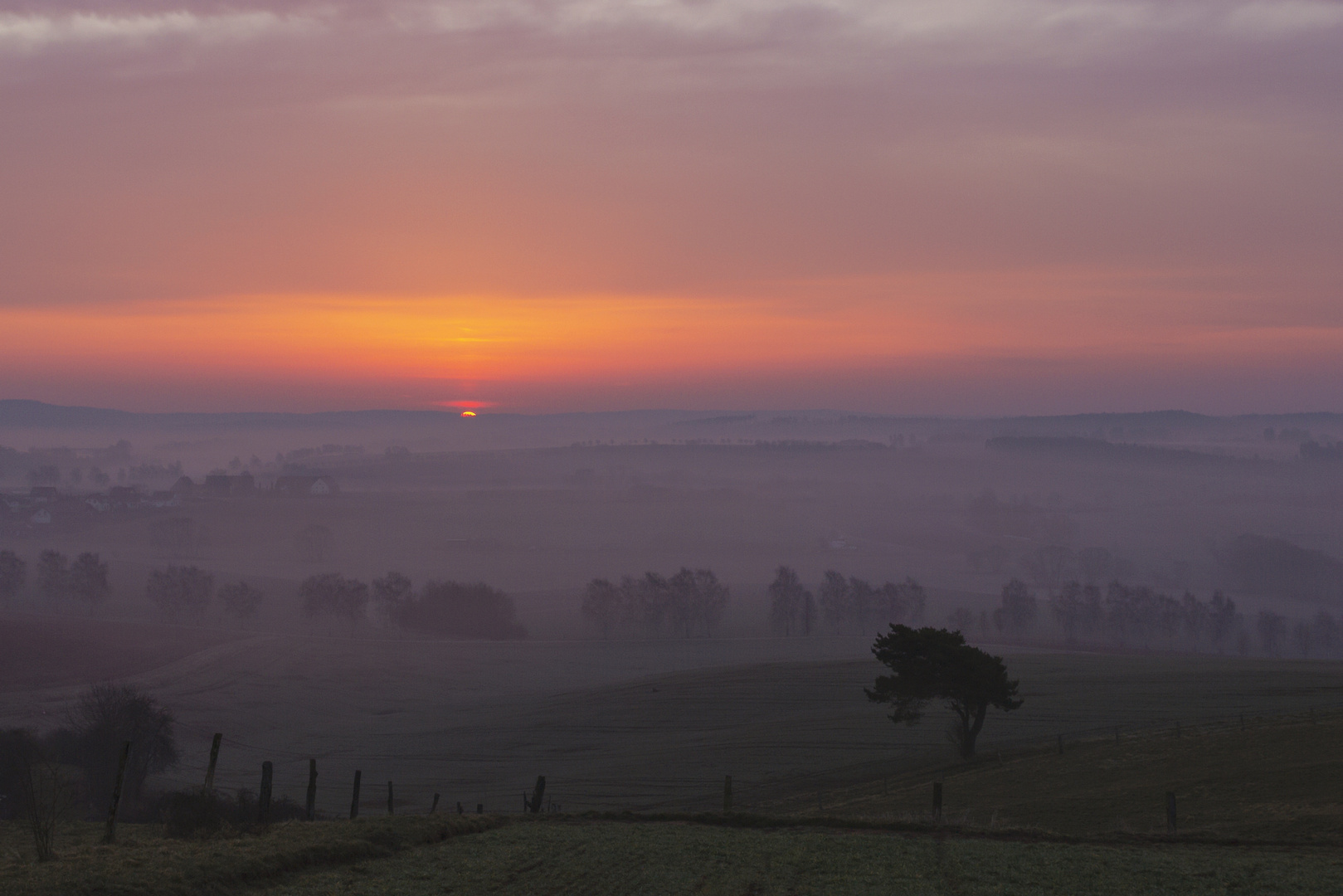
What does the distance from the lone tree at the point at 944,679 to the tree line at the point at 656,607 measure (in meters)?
78.5

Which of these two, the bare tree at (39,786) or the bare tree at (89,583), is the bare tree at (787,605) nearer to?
the bare tree at (89,583)

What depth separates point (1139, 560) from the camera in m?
195

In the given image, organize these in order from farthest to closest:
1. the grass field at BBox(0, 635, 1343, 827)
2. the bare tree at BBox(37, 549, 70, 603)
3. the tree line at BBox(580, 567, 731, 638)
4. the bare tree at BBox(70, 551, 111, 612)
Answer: the tree line at BBox(580, 567, 731, 638) < the bare tree at BBox(37, 549, 70, 603) < the bare tree at BBox(70, 551, 111, 612) < the grass field at BBox(0, 635, 1343, 827)

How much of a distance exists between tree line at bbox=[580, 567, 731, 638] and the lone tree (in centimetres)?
7848

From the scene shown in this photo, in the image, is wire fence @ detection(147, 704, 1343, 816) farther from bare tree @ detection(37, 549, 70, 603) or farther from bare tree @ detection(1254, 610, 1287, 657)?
bare tree @ detection(37, 549, 70, 603)

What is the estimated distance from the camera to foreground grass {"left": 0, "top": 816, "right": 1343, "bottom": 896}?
50.8ft

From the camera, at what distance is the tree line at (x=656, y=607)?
12656 cm

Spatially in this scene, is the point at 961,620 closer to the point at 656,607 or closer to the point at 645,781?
the point at 656,607

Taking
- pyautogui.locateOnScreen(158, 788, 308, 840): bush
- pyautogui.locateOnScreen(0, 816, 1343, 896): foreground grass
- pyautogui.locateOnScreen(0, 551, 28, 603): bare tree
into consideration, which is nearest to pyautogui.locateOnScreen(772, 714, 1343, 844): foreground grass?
pyautogui.locateOnScreen(0, 816, 1343, 896): foreground grass

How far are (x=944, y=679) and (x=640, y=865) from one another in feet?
98.1

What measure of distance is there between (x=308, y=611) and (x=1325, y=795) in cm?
11412

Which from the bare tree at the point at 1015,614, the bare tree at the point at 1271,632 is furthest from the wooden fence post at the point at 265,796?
the bare tree at the point at 1271,632

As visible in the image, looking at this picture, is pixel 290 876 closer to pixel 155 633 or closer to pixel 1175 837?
pixel 1175 837

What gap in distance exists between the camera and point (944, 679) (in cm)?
4516
